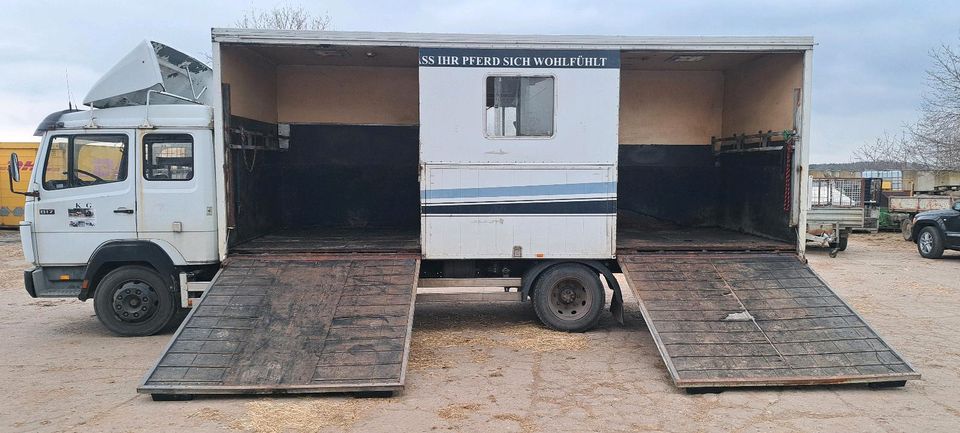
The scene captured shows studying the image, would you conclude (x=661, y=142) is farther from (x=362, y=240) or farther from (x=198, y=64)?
(x=198, y=64)

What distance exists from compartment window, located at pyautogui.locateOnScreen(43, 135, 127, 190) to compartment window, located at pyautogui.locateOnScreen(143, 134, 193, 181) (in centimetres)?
28

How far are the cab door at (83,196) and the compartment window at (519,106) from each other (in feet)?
13.8

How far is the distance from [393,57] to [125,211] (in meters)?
3.81

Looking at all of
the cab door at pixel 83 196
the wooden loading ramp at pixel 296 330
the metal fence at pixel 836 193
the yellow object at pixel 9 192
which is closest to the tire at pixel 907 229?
the metal fence at pixel 836 193

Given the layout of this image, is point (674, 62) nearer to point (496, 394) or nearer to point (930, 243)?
point (496, 394)

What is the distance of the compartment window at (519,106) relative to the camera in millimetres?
8031

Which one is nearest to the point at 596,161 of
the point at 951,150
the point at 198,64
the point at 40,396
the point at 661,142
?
the point at 661,142

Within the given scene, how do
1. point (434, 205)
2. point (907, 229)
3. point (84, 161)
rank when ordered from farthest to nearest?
1. point (907, 229)
2. point (84, 161)
3. point (434, 205)

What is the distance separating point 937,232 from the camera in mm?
16750

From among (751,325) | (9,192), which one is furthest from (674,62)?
(9,192)

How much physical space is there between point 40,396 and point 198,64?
15.7 ft

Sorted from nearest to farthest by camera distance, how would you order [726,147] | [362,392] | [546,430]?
1. [546,430]
2. [362,392]
3. [726,147]

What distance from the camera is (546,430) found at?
213 inches

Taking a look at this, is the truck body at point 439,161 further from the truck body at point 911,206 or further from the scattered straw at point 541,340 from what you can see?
the truck body at point 911,206
